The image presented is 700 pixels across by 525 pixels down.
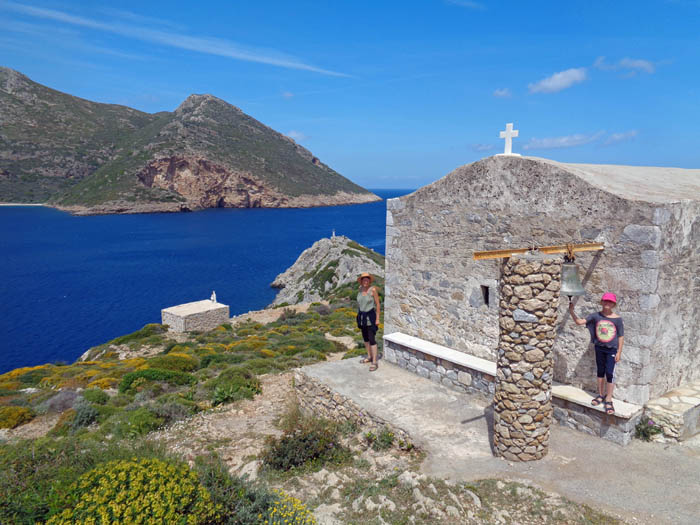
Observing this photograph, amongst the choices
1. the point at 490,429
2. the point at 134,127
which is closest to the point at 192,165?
the point at 134,127

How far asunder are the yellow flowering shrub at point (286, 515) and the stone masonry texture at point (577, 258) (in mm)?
4143

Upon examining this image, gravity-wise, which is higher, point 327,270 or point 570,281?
point 570,281

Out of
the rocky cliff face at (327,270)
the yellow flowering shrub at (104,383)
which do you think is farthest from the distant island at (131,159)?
the yellow flowering shrub at (104,383)

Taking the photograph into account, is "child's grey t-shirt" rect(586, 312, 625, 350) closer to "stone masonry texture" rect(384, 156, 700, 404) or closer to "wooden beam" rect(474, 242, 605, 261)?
"stone masonry texture" rect(384, 156, 700, 404)

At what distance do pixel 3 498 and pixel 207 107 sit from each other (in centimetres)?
14890

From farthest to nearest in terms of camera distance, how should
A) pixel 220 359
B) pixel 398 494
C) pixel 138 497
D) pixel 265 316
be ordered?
pixel 265 316, pixel 220 359, pixel 398 494, pixel 138 497

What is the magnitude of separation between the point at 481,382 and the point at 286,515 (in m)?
4.35

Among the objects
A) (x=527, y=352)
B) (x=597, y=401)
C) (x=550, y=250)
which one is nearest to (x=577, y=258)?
(x=550, y=250)

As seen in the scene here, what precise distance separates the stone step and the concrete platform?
210mm

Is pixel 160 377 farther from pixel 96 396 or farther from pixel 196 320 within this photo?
pixel 196 320

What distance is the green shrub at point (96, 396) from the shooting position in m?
12.2

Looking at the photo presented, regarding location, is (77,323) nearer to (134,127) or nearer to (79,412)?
(79,412)

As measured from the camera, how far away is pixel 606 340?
5824mm

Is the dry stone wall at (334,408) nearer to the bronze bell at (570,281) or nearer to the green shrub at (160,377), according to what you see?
the bronze bell at (570,281)
